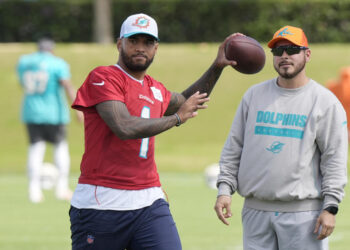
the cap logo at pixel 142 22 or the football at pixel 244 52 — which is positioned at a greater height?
the cap logo at pixel 142 22

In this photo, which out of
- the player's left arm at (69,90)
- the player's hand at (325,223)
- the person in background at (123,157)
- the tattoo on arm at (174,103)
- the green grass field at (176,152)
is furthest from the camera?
the player's left arm at (69,90)

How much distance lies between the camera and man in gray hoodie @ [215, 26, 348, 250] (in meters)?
5.01

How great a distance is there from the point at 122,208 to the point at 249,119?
0.92m

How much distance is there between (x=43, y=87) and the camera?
38.5ft

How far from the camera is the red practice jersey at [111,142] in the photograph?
5.13 meters

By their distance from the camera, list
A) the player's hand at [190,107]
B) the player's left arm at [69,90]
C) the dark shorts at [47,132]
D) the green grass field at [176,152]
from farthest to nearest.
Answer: the dark shorts at [47,132], the player's left arm at [69,90], the green grass field at [176,152], the player's hand at [190,107]

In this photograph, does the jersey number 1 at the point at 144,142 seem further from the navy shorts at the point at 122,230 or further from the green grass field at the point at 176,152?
the green grass field at the point at 176,152


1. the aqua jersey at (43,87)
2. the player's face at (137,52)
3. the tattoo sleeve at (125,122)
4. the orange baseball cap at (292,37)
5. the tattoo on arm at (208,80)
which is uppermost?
the orange baseball cap at (292,37)

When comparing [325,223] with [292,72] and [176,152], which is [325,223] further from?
[176,152]

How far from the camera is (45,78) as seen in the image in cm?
1163

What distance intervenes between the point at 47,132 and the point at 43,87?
62 cm

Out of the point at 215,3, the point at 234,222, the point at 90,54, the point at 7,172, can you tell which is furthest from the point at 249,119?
the point at 215,3

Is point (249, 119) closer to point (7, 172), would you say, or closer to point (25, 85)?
point (25, 85)

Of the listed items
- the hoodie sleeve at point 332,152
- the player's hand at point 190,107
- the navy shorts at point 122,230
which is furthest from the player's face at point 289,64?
the navy shorts at point 122,230
